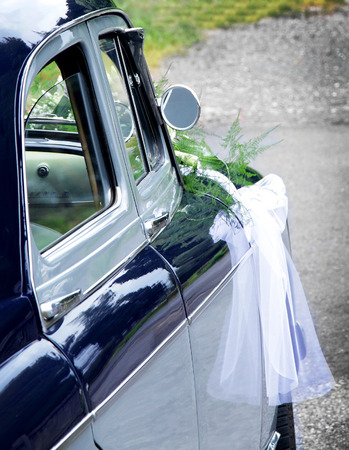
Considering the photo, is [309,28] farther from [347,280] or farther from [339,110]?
[347,280]

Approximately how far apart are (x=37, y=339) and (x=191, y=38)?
1248 centimetres

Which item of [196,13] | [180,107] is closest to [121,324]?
[180,107]

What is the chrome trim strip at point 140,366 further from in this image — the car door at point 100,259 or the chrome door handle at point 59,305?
the chrome door handle at point 59,305

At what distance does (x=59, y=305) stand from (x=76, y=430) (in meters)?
0.29

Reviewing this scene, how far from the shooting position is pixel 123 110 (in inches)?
91.0

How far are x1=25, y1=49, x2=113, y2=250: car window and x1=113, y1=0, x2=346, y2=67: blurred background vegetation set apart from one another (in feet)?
36.8

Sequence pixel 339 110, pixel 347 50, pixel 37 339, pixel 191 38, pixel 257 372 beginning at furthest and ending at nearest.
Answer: pixel 191 38 < pixel 347 50 < pixel 339 110 < pixel 257 372 < pixel 37 339

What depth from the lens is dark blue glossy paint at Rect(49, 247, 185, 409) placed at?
5.22 feet

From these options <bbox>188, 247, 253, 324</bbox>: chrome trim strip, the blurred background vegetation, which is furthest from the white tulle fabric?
the blurred background vegetation

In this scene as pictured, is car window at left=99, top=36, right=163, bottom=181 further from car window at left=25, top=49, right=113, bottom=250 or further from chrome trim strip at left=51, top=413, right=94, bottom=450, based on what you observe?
Result: chrome trim strip at left=51, top=413, right=94, bottom=450

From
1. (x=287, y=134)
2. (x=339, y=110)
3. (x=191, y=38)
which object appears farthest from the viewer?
(x=191, y=38)

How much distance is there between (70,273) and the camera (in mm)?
1723

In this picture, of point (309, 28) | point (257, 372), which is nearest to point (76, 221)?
point (257, 372)

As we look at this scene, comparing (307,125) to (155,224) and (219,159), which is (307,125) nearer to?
(219,159)
